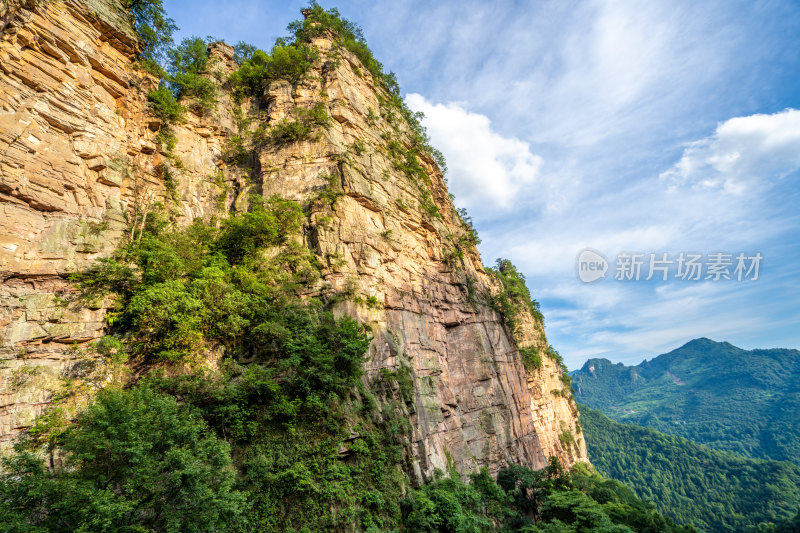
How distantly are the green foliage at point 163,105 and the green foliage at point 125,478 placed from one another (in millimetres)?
15016

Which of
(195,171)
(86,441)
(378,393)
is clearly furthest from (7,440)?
(195,171)

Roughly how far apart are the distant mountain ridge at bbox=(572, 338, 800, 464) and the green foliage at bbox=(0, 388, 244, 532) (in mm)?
109601

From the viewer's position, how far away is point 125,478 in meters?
7.12

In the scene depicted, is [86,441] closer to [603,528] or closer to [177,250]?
[177,250]

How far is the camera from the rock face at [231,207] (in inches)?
380

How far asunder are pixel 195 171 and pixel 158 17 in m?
7.90

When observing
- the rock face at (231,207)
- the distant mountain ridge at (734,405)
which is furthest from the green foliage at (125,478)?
the distant mountain ridge at (734,405)

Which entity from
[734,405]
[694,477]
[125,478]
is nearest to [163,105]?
[125,478]

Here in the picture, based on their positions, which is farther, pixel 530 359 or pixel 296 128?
pixel 530 359

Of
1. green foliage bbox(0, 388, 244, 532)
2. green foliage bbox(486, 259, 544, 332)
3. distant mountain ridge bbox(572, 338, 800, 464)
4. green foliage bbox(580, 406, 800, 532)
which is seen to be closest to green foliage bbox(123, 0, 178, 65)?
green foliage bbox(0, 388, 244, 532)

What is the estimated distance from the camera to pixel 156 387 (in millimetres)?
10055

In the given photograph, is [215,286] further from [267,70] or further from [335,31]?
[335,31]

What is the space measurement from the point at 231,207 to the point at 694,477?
4055 inches

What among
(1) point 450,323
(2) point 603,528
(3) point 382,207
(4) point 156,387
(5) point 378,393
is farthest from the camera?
(1) point 450,323
